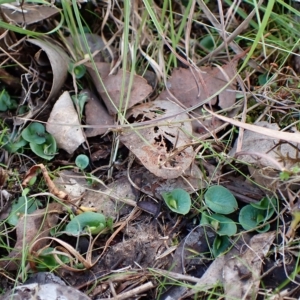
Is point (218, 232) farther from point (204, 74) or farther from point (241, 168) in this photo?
point (204, 74)

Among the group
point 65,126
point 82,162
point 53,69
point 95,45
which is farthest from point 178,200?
point 95,45

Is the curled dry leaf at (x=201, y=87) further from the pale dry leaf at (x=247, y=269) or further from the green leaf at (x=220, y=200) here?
the pale dry leaf at (x=247, y=269)

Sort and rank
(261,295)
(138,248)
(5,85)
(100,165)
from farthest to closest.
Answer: (5,85)
(100,165)
(138,248)
(261,295)

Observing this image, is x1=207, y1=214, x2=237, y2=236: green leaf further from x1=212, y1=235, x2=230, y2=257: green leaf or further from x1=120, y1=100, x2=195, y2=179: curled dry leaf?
x1=120, y1=100, x2=195, y2=179: curled dry leaf

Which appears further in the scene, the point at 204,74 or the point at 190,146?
the point at 204,74

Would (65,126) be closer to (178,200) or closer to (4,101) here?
(4,101)

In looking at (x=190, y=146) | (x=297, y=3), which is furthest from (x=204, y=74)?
(x=297, y=3)

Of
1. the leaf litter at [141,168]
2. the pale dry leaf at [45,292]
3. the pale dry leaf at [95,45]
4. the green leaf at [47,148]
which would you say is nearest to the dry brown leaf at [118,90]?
the leaf litter at [141,168]
